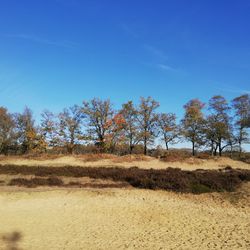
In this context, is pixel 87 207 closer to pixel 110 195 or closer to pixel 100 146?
pixel 110 195

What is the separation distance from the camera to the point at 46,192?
595 inches

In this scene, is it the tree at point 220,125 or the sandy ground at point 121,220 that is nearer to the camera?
the sandy ground at point 121,220

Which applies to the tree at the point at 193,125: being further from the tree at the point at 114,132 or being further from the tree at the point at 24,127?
the tree at the point at 24,127

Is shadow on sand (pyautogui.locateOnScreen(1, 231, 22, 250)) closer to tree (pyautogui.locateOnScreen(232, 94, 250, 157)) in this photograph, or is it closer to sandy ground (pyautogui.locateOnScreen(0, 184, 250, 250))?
sandy ground (pyautogui.locateOnScreen(0, 184, 250, 250))

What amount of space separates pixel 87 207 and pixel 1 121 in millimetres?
44775

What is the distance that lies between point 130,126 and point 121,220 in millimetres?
35840

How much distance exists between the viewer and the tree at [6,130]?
50656mm

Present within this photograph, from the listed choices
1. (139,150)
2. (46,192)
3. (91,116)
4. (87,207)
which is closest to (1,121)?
(91,116)

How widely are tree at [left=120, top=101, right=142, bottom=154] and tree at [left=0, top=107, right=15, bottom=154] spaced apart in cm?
2317

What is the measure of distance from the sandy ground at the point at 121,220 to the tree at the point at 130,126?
30.1 m

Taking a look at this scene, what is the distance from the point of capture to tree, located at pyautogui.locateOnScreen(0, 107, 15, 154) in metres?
50.7

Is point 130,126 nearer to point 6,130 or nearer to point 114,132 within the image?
point 114,132

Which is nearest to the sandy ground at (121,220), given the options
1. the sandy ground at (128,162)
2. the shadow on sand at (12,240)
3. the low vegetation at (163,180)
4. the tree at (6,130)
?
the shadow on sand at (12,240)

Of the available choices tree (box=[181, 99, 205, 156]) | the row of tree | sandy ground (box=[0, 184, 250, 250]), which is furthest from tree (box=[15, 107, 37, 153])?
sandy ground (box=[0, 184, 250, 250])
